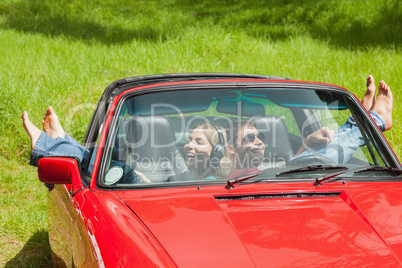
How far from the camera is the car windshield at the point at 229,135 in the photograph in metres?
2.82

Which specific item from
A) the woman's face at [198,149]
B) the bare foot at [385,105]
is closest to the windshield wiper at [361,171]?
the woman's face at [198,149]

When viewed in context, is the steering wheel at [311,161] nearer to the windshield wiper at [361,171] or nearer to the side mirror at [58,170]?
A: the windshield wiper at [361,171]

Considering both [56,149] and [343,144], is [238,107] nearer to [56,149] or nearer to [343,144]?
[343,144]

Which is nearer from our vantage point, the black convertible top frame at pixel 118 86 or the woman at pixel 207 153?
the woman at pixel 207 153

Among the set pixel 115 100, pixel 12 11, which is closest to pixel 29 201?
pixel 115 100

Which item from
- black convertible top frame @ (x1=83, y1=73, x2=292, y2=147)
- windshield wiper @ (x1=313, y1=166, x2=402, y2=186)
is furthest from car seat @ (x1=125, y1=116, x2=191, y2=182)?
windshield wiper @ (x1=313, y1=166, x2=402, y2=186)

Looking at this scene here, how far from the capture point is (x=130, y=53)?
9.98 meters

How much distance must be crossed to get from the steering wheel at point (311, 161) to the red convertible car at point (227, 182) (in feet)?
0.04

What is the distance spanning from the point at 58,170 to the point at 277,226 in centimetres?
119

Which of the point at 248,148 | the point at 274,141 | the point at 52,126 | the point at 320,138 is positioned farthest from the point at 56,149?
the point at 320,138

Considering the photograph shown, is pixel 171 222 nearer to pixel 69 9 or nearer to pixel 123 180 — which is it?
pixel 123 180

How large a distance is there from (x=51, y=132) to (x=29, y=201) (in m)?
2.54

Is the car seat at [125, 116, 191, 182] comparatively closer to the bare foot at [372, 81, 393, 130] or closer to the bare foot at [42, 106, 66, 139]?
the bare foot at [42, 106, 66, 139]

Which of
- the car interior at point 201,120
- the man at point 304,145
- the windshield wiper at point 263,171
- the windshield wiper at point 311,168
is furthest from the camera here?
the man at point 304,145
